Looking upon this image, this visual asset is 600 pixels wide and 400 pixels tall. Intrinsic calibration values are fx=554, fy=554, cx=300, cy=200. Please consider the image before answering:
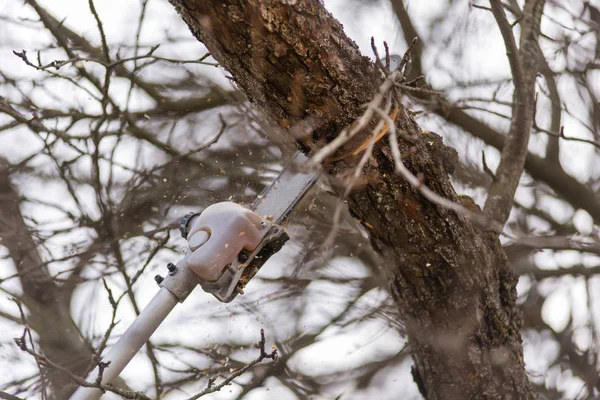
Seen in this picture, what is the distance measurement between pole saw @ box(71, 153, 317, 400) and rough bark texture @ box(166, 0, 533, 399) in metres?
0.21

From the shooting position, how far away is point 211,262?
66.1 inches

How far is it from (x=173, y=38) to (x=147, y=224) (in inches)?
46.8

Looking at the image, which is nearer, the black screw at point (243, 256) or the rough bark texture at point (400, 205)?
the rough bark texture at point (400, 205)

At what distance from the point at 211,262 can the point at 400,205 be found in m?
0.64

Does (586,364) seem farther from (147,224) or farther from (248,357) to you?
(147,224)

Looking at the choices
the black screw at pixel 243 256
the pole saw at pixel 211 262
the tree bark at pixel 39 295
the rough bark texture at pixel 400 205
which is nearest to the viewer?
the rough bark texture at pixel 400 205

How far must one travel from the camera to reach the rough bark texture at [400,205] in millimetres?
1451

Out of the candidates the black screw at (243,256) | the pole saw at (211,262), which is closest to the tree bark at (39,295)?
the pole saw at (211,262)

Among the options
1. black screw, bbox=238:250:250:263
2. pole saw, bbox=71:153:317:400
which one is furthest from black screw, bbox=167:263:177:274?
black screw, bbox=238:250:250:263

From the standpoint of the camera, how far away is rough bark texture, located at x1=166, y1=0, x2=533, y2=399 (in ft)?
4.76

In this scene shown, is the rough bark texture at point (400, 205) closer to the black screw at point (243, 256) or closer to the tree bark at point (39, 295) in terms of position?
the black screw at point (243, 256)

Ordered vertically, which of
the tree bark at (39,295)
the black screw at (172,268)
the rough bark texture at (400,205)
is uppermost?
the tree bark at (39,295)

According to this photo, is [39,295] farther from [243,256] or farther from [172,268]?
[243,256]

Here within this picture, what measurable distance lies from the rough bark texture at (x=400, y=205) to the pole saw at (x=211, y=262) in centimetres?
21
